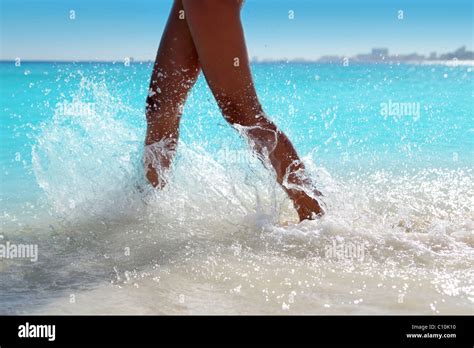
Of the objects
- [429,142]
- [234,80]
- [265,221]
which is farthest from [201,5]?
[429,142]

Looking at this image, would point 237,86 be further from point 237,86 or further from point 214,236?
point 214,236

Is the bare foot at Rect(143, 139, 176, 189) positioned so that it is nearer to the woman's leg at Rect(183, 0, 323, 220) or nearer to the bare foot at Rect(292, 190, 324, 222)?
the woman's leg at Rect(183, 0, 323, 220)

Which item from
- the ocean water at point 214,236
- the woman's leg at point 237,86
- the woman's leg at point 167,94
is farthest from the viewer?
the woman's leg at point 167,94

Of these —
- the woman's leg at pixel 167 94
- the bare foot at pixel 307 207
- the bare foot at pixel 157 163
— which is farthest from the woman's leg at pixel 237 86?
the bare foot at pixel 157 163

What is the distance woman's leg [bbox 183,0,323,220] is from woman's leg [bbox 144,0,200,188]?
172mm

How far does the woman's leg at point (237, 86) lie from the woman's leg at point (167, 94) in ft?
0.56

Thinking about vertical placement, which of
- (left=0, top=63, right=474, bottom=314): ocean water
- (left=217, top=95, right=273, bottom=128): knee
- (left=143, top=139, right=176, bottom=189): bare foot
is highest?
(left=217, top=95, right=273, bottom=128): knee

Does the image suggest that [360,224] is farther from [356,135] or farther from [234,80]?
[356,135]

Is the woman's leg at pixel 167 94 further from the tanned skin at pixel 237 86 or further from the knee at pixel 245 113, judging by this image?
the knee at pixel 245 113

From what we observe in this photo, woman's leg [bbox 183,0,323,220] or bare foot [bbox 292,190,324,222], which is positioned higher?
woman's leg [bbox 183,0,323,220]

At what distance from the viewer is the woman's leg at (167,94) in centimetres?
200

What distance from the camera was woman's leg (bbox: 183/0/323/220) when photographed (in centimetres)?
177

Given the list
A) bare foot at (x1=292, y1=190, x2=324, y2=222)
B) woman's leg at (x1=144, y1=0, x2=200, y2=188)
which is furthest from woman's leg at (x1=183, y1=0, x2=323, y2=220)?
woman's leg at (x1=144, y1=0, x2=200, y2=188)
